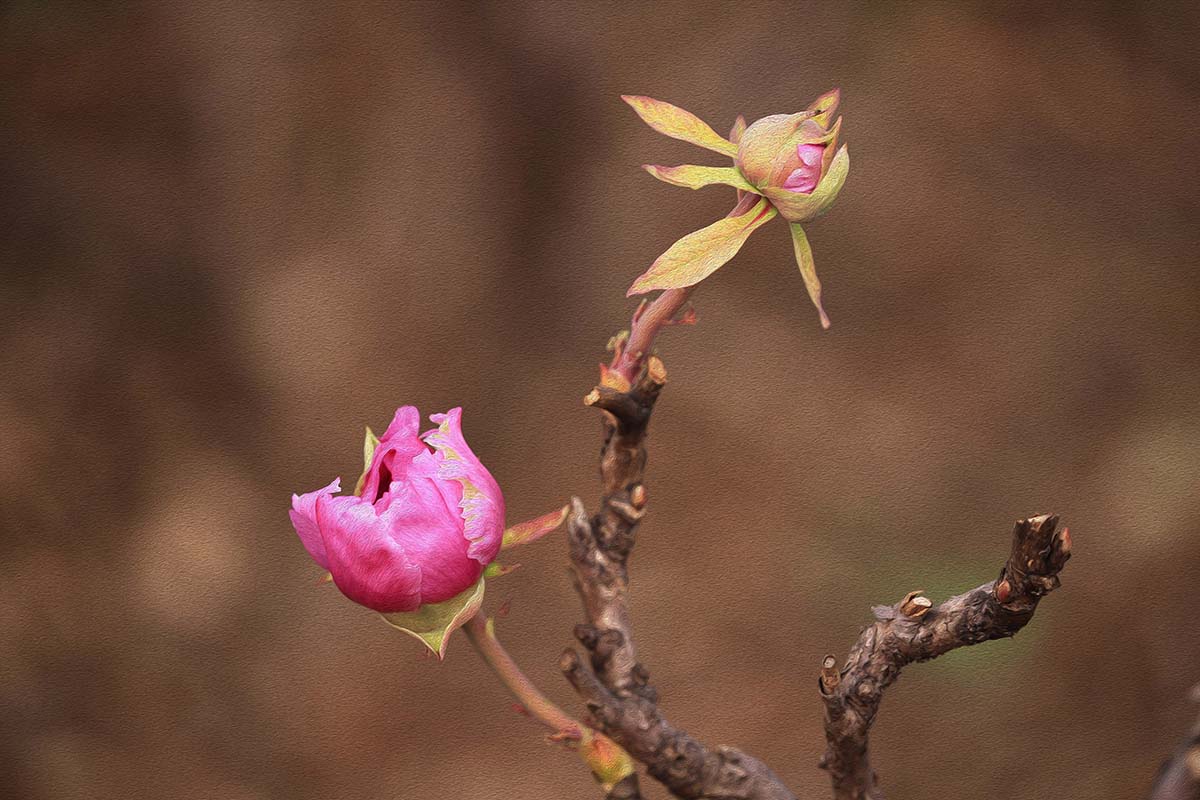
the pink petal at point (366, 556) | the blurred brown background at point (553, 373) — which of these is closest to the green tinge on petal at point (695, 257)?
the pink petal at point (366, 556)

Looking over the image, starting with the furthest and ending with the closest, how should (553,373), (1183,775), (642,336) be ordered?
(553,373) → (642,336) → (1183,775)

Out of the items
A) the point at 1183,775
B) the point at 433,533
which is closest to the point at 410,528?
the point at 433,533

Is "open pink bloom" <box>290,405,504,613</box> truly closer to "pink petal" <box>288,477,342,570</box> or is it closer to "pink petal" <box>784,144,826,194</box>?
"pink petal" <box>288,477,342,570</box>

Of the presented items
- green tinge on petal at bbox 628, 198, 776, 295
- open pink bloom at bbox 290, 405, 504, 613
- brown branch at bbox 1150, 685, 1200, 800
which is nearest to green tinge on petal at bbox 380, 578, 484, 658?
open pink bloom at bbox 290, 405, 504, 613

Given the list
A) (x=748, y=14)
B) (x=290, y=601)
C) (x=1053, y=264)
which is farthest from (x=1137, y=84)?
(x=290, y=601)

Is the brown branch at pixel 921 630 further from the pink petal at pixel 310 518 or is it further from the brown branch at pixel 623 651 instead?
the pink petal at pixel 310 518

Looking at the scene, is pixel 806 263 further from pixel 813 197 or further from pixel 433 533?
pixel 433 533

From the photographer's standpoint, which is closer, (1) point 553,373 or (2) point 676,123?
(2) point 676,123

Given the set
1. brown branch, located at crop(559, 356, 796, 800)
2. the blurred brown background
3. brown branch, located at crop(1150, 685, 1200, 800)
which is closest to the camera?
brown branch, located at crop(1150, 685, 1200, 800)
